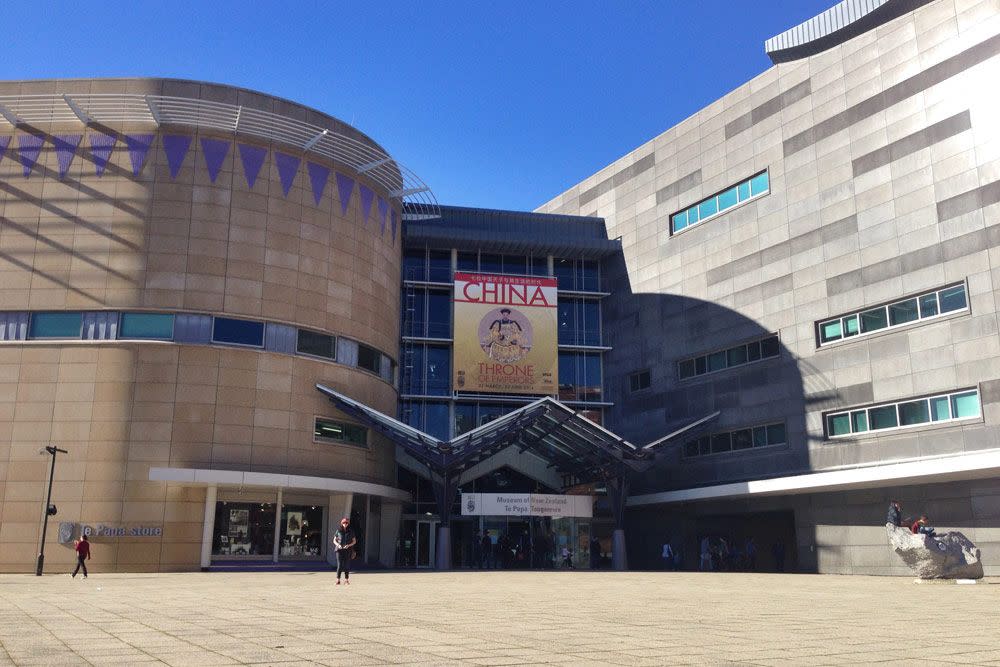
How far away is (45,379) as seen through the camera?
36719mm

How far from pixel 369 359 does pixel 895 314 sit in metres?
24.5

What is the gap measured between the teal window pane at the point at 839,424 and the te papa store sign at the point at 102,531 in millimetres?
29045

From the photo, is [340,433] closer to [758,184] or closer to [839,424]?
[839,424]

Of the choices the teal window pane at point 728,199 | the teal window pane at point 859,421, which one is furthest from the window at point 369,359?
the teal window pane at point 859,421

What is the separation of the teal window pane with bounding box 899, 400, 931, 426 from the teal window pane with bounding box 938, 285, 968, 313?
152 inches

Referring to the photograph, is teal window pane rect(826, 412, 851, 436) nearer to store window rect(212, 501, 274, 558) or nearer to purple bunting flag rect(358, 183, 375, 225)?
purple bunting flag rect(358, 183, 375, 225)

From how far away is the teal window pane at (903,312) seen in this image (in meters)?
35.6

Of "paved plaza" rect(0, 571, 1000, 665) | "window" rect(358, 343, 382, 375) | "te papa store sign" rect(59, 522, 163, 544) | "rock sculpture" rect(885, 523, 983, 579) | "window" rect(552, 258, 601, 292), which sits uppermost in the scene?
"window" rect(552, 258, 601, 292)

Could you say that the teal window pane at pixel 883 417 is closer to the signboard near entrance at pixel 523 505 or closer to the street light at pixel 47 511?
the signboard near entrance at pixel 523 505

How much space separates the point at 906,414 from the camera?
116 feet

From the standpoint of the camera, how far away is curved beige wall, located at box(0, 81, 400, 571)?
3575cm

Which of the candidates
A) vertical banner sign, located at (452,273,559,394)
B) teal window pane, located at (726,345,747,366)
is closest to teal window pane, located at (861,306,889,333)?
teal window pane, located at (726,345,747,366)

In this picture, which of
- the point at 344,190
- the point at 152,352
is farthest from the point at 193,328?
the point at 344,190

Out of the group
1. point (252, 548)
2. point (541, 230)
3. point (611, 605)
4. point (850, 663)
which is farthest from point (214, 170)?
point (850, 663)
